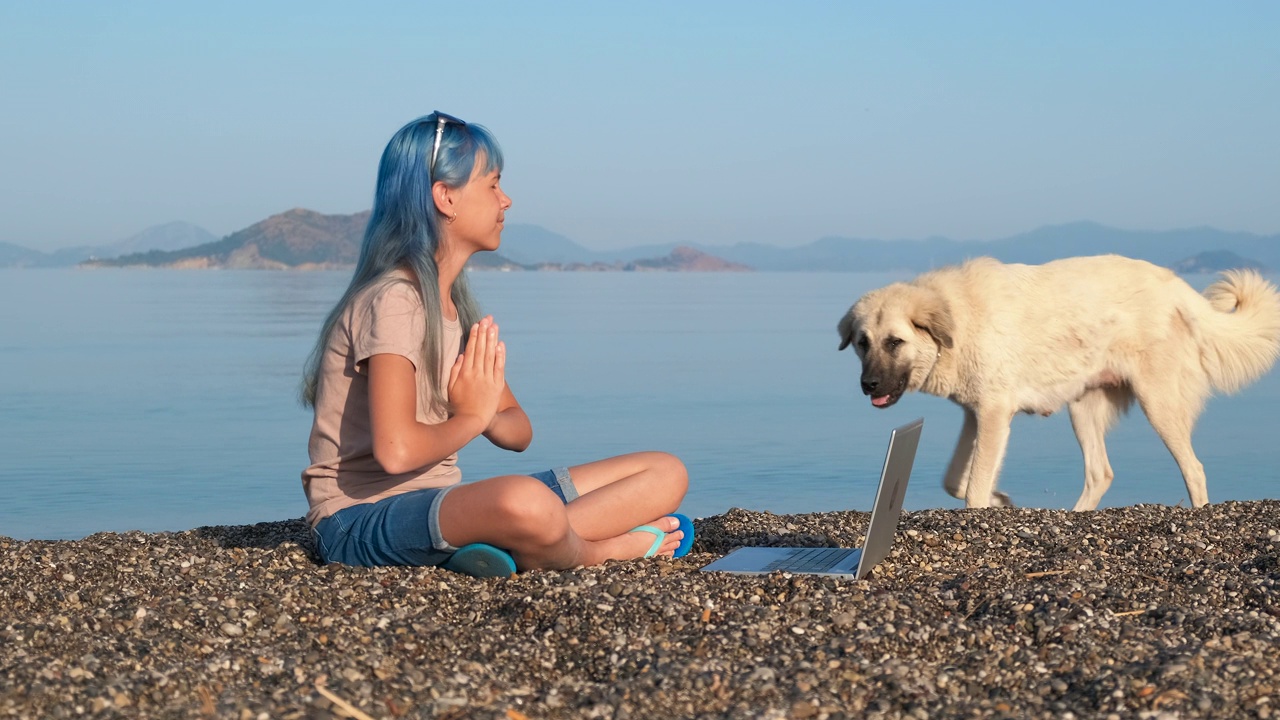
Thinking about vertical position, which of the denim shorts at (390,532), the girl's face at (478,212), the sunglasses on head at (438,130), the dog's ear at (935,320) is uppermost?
the sunglasses on head at (438,130)

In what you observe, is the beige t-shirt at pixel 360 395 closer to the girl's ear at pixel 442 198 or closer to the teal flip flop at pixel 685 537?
the girl's ear at pixel 442 198

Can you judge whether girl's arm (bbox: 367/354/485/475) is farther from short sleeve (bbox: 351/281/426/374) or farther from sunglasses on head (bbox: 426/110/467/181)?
sunglasses on head (bbox: 426/110/467/181)

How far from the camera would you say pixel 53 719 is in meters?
3.04

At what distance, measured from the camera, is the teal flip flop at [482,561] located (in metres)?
4.49

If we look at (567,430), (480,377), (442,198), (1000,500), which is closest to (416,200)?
(442,198)

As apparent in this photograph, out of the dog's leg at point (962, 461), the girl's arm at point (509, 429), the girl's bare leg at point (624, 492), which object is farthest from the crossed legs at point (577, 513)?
the dog's leg at point (962, 461)

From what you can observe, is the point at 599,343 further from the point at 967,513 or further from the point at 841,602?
the point at 841,602

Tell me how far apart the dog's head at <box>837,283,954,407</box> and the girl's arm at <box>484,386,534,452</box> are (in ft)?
10.7

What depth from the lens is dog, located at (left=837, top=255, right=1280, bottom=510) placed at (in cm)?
796

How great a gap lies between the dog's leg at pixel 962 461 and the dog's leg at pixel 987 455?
0.44 feet

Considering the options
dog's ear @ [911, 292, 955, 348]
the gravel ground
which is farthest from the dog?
the gravel ground

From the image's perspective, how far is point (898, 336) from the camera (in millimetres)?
7879

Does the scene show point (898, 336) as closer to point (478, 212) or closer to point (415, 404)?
point (478, 212)

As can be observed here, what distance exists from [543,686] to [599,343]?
20271 millimetres
